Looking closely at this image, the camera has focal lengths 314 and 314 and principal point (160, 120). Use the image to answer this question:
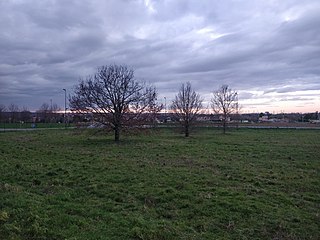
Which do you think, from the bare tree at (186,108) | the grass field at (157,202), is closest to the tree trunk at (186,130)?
the bare tree at (186,108)

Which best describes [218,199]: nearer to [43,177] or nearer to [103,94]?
[43,177]

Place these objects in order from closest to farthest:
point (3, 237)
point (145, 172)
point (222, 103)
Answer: point (3, 237) < point (145, 172) < point (222, 103)

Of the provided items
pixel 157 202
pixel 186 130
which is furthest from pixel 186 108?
pixel 157 202

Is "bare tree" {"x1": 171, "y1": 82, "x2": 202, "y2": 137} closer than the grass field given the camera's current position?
No

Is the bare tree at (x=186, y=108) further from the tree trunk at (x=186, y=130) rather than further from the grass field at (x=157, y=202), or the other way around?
the grass field at (x=157, y=202)

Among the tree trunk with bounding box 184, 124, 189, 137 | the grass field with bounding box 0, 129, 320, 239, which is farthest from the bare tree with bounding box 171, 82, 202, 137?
the grass field with bounding box 0, 129, 320, 239

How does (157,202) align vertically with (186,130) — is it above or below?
below

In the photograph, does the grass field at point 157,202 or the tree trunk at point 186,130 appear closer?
the grass field at point 157,202

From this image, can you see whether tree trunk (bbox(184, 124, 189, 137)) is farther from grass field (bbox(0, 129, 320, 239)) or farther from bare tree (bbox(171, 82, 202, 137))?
grass field (bbox(0, 129, 320, 239))

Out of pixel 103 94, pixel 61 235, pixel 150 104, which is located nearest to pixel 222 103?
pixel 150 104

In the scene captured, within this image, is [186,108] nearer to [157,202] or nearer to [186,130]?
[186,130]

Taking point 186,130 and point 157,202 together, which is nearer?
point 157,202

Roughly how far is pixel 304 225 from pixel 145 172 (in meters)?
6.22

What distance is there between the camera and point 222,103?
4872 centimetres
